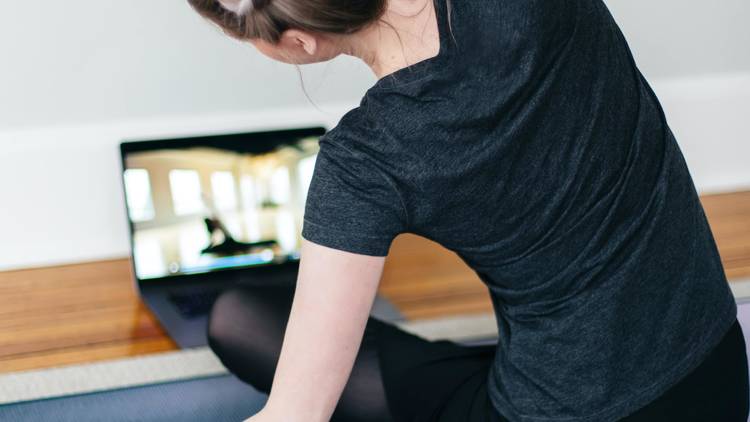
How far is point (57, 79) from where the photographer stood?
196 cm

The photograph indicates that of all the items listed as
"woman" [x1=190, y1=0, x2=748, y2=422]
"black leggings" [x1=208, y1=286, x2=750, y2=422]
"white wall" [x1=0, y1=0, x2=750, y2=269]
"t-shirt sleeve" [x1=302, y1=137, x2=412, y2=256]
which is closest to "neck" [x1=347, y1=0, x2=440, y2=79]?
"woman" [x1=190, y1=0, x2=748, y2=422]

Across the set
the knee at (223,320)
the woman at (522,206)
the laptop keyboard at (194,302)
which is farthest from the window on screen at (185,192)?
the woman at (522,206)

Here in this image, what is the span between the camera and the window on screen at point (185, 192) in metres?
1.87

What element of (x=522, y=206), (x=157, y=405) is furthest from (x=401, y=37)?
(x=157, y=405)

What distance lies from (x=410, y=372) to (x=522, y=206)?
A: 398 millimetres

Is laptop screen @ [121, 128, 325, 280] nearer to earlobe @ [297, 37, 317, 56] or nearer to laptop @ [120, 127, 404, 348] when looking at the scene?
laptop @ [120, 127, 404, 348]

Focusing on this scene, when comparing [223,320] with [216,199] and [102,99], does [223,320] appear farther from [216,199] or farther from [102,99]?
[102,99]

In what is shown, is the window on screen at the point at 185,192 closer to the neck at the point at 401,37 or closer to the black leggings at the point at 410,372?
the black leggings at the point at 410,372

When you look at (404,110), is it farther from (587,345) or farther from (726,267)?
(726,267)

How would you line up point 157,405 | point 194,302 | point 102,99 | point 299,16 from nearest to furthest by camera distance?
point 299,16
point 157,405
point 194,302
point 102,99

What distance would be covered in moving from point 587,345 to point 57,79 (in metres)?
1.40

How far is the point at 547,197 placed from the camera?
2.85 feet

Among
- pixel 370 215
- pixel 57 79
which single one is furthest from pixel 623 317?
pixel 57 79

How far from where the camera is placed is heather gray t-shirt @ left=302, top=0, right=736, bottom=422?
0.82 meters
